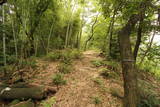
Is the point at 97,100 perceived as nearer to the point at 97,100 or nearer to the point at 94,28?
the point at 97,100

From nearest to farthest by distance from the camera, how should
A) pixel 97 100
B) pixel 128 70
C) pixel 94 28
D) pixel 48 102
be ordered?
Result: pixel 128 70 < pixel 48 102 < pixel 97 100 < pixel 94 28

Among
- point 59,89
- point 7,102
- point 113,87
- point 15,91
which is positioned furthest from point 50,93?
point 113,87

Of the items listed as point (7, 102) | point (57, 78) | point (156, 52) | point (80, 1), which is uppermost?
point (80, 1)

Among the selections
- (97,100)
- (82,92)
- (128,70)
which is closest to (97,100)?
(97,100)

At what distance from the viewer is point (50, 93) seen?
9.59ft

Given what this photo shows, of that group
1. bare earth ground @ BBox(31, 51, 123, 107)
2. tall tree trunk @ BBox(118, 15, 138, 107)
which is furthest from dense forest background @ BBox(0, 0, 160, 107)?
bare earth ground @ BBox(31, 51, 123, 107)

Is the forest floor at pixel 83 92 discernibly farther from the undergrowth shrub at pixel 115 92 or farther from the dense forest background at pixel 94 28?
the dense forest background at pixel 94 28

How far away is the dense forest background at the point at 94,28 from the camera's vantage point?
2.35m

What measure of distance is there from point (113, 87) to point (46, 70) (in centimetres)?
323

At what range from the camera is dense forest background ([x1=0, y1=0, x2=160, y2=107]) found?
2351 millimetres

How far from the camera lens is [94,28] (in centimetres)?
1174

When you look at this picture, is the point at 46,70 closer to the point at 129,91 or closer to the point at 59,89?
the point at 59,89

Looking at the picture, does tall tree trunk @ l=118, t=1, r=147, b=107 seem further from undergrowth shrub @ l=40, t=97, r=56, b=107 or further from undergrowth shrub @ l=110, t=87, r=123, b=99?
undergrowth shrub @ l=40, t=97, r=56, b=107

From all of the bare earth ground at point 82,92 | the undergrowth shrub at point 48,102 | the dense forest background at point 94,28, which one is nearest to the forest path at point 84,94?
the bare earth ground at point 82,92
